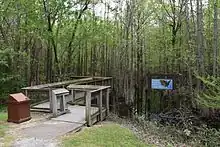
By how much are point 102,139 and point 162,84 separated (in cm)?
495

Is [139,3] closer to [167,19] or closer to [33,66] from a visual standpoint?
[167,19]

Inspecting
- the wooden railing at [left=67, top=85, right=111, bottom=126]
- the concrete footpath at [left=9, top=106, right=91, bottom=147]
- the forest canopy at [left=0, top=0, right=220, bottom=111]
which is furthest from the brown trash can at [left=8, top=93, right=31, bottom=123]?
the forest canopy at [left=0, top=0, right=220, bottom=111]

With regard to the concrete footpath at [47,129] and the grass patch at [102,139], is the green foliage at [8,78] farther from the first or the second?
the grass patch at [102,139]

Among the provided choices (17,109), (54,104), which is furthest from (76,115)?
(17,109)

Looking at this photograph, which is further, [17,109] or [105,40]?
[105,40]

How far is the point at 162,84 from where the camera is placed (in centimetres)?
964

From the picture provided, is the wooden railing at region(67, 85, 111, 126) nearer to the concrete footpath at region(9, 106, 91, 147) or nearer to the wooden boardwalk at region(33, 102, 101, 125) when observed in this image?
the wooden boardwalk at region(33, 102, 101, 125)

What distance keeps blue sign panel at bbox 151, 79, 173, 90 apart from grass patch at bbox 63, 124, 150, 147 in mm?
3912

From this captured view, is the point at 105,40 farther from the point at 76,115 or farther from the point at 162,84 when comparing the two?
the point at 76,115

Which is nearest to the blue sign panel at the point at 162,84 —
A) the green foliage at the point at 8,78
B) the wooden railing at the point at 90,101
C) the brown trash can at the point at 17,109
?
the wooden railing at the point at 90,101

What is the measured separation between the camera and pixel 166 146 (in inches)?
217

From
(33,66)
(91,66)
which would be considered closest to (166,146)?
(91,66)

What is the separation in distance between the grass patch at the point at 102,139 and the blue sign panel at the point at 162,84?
12.8 ft

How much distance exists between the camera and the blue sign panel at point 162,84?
955 centimetres
